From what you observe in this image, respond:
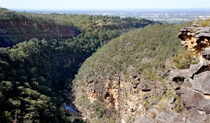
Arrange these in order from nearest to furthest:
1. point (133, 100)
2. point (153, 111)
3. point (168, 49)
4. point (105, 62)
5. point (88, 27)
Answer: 1. point (153, 111)
2. point (133, 100)
3. point (168, 49)
4. point (105, 62)
5. point (88, 27)

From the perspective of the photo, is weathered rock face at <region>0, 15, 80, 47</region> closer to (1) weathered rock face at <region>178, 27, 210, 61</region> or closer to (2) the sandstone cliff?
(2) the sandstone cliff

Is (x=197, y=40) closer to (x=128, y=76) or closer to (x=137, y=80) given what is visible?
(x=137, y=80)

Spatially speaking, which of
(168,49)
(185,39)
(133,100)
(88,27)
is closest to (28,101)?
(133,100)

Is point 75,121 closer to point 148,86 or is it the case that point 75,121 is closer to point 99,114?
point 99,114

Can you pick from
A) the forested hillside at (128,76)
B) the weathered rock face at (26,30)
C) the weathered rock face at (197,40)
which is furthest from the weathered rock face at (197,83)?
the weathered rock face at (26,30)

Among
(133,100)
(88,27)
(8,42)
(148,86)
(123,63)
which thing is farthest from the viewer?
(88,27)

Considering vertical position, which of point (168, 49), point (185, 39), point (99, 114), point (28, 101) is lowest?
point (99, 114)

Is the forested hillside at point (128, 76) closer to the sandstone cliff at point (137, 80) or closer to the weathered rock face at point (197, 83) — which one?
the sandstone cliff at point (137, 80)

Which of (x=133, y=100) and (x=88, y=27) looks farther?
(x=88, y=27)
